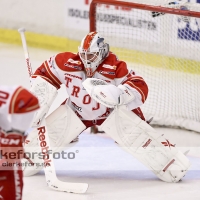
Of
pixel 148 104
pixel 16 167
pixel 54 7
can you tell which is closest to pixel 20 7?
pixel 54 7

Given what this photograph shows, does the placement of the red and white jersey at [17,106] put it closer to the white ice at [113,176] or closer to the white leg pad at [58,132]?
the white ice at [113,176]

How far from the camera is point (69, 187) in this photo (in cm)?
410

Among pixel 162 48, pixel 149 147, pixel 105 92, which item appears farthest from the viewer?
pixel 162 48

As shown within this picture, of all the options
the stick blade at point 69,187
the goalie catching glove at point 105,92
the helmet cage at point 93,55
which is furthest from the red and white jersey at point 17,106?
the helmet cage at point 93,55

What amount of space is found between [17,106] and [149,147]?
5.71 ft

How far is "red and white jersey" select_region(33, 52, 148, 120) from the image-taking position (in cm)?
426

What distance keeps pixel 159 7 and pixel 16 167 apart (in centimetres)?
257

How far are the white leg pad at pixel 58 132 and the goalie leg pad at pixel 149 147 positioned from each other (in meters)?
0.19

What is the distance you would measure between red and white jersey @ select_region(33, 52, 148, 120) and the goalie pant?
4.57 ft

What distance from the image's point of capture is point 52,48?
→ 816 cm

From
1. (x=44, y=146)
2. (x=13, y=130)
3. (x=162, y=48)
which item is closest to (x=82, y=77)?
(x=44, y=146)

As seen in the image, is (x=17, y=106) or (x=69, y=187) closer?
(x=17, y=106)

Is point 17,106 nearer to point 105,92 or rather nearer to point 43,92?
point 105,92

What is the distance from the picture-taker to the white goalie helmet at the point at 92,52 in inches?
165
